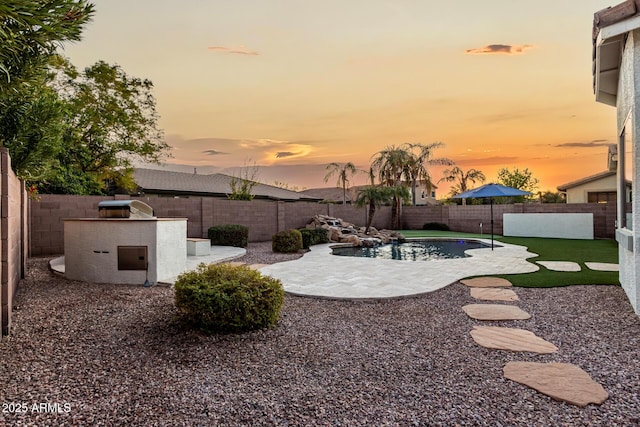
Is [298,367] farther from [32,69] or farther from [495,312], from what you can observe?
[32,69]

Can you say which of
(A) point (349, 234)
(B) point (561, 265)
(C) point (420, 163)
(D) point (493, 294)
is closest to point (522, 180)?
(C) point (420, 163)

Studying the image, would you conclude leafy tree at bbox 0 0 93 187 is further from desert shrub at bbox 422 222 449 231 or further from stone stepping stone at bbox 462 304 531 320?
desert shrub at bbox 422 222 449 231

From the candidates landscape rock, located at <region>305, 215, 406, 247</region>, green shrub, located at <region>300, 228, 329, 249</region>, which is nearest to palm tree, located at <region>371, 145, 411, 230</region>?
landscape rock, located at <region>305, 215, 406, 247</region>

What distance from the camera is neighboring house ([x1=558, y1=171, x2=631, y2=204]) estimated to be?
23.9 m

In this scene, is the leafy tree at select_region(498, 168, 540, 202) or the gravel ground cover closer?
the gravel ground cover

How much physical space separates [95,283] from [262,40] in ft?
23.3

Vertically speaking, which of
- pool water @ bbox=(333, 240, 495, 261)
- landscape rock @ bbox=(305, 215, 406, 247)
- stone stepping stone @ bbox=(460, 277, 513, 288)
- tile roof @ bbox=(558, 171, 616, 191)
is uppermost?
tile roof @ bbox=(558, 171, 616, 191)

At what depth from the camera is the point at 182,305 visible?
3.84 meters

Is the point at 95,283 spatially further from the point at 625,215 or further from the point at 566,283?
the point at 625,215

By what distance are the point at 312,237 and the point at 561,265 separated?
809cm

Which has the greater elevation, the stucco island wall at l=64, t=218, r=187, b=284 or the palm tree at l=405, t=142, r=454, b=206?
the palm tree at l=405, t=142, r=454, b=206

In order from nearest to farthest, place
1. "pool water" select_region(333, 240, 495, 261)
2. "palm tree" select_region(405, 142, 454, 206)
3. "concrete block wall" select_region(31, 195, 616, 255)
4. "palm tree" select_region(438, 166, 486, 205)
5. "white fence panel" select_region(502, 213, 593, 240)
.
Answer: "concrete block wall" select_region(31, 195, 616, 255) < "pool water" select_region(333, 240, 495, 261) < "white fence panel" select_region(502, 213, 593, 240) < "palm tree" select_region(405, 142, 454, 206) < "palm tree" select_region(438, 166, 486, 205)

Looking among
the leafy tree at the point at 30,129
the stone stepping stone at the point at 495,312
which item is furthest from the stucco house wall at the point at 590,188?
the leafy tree at the point at 30,129

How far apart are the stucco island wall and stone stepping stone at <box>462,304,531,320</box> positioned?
5014 millimetres
